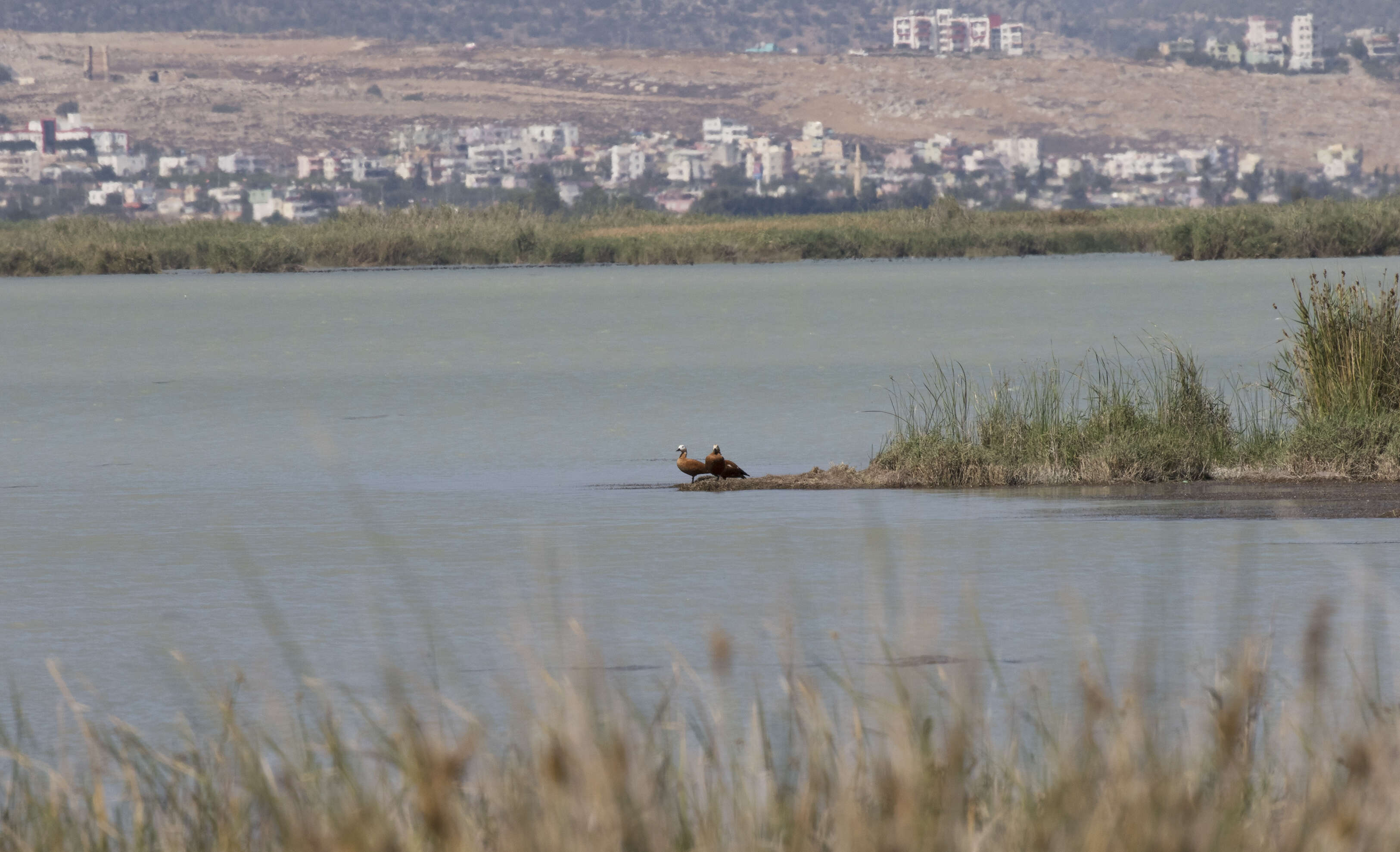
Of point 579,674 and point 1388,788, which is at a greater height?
point 1388,788

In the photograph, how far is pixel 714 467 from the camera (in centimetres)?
1736

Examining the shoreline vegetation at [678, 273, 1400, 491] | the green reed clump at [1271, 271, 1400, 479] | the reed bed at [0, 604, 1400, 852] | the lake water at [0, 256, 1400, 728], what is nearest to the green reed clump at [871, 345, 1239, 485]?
the shoreline vegetation at [678, 273, 1400, 491]

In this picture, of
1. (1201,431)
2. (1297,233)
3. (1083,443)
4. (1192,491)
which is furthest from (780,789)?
(1297,233)

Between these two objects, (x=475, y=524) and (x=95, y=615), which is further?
(x=475, y=524)

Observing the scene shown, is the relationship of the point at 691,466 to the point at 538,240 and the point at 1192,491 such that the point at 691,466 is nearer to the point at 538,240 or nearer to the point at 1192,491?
the point at 1192,491

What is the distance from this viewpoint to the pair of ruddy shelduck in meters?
17.4

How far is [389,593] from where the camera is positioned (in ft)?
40.1

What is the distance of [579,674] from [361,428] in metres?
16.4

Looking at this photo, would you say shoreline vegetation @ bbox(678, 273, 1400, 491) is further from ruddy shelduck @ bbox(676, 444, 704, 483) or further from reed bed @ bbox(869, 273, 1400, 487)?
ruddy shelduck @ bbox(676, 444, 704, 483)

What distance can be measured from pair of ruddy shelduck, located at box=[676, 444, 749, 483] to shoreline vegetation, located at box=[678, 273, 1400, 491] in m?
0.08

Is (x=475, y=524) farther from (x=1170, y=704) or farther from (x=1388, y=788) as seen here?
(x=1388, y=788)

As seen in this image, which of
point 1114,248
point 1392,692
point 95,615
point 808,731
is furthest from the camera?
point 1114,248

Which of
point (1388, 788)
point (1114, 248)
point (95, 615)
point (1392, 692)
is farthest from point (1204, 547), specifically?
point (1114, 248)

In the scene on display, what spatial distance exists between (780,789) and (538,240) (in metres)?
82.7
